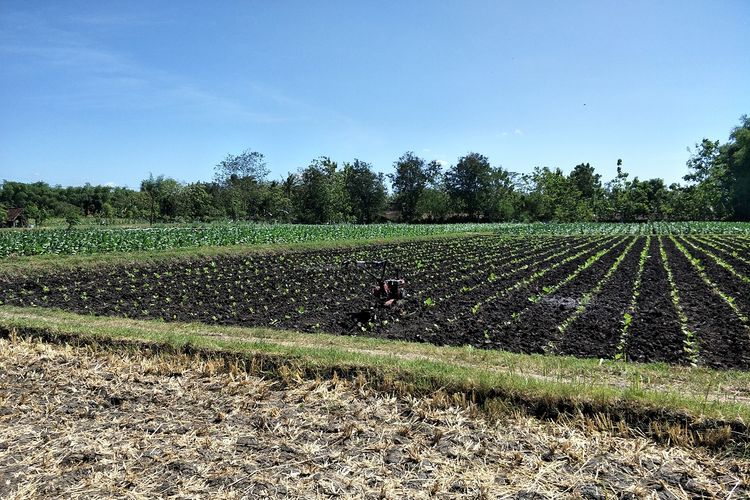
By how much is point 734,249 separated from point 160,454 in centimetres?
3150

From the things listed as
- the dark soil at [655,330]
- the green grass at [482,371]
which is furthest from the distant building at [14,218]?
the dark soil at [655,330]

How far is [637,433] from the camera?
4.53 m

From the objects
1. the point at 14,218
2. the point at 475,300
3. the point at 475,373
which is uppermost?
the point at 14,218

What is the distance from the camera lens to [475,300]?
12414mm

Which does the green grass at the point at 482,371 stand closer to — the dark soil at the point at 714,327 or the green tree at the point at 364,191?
the dark soil at the point at 714,327

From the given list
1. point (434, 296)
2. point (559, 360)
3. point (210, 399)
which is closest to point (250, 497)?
point (210, 399)

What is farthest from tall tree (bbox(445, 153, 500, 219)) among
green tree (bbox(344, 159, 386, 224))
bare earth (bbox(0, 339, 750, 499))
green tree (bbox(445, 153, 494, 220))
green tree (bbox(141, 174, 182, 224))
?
bare earth (bbox(0, 339, 750, 499))

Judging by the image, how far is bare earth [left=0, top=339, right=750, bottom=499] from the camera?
366cm

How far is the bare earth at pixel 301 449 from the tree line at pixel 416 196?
60.3 metres

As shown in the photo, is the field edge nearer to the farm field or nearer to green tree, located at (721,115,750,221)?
the farm field

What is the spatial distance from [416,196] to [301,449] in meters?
82.8

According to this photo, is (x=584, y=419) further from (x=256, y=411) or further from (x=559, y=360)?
(x=256, y=411)

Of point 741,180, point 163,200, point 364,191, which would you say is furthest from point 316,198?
point 741,180

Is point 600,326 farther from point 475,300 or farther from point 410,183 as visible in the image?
point 410,183
